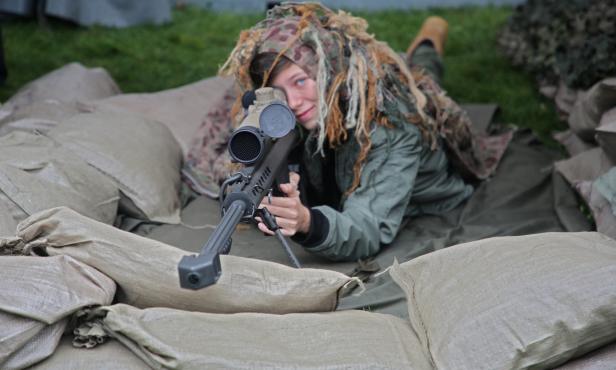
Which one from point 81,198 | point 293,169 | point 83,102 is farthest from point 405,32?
point 81,198

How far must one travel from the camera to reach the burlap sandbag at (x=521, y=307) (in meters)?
1.79

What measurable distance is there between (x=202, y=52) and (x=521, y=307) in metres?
3.89

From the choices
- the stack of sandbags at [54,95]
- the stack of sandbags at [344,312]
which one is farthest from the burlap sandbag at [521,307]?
the stack of sandbags at [54,95]

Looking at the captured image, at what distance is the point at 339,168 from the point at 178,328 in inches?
49.1

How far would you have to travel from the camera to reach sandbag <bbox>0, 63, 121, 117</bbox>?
3816mm

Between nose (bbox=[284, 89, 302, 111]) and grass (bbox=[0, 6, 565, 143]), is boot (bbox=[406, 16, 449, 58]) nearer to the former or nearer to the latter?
grass (bbox=[0, 6, 565, 143])

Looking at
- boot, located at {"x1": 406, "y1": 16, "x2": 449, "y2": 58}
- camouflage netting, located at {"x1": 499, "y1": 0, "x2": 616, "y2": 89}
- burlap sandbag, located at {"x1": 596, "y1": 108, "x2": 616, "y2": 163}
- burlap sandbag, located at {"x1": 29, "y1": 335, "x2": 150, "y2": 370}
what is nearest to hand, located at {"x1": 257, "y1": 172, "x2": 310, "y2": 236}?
burlap sandbag, located at {"x1": 29, "y1": 335, "x2": 150, "y2": 370}

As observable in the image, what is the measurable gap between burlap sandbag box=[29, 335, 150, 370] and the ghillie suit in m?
1.14

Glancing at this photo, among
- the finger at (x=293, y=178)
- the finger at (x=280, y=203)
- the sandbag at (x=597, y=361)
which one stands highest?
the sandbag at (x=597, y=361)

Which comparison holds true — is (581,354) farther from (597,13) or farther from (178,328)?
(597,13)

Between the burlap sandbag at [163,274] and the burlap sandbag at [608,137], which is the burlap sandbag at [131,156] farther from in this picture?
the burlap sandbag at [608,137]

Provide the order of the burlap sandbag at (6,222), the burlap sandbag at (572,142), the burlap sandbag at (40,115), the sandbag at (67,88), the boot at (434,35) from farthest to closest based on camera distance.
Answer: the boot at (434,35)
the sandbag at (67,88)
the burlap sandbag at (572,142)
the burlap sandbag at (40,115)
the burlap sandbag at (6,222)

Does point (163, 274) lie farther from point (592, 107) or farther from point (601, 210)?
point (592, 107)

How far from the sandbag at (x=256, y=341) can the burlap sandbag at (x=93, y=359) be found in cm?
3
